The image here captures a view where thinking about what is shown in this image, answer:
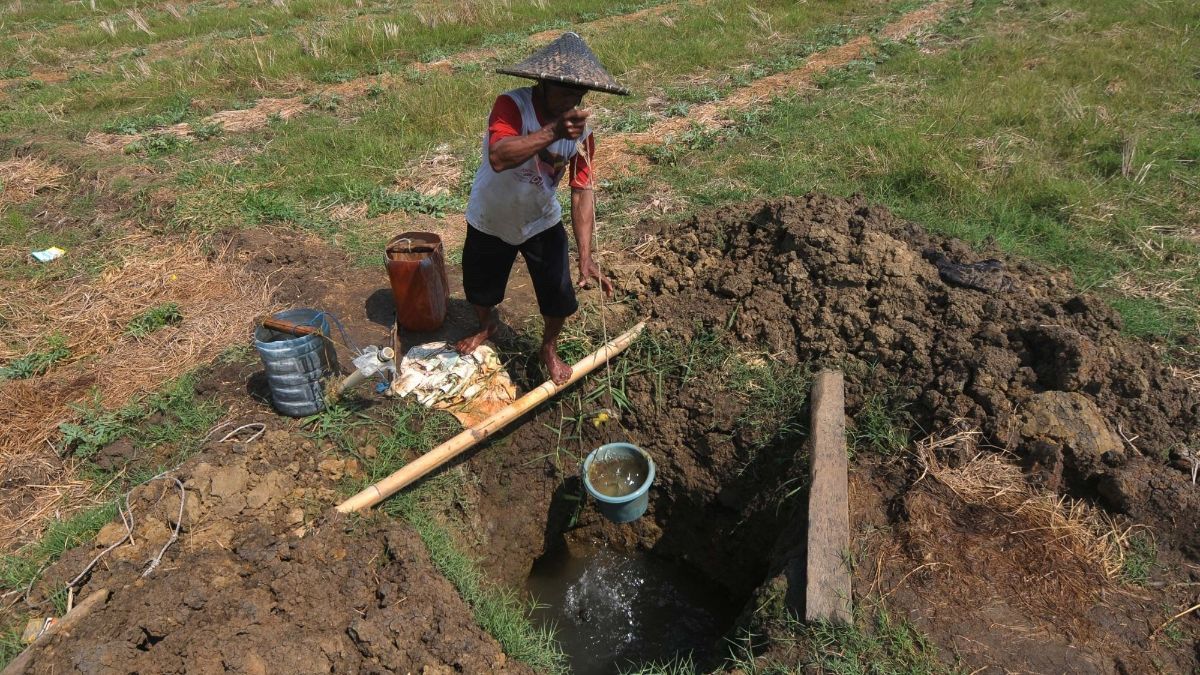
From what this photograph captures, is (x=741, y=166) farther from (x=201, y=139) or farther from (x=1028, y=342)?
(x=201, y=139)

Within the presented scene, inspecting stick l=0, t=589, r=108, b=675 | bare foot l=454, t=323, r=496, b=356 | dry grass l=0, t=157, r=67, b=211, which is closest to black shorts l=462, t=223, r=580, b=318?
bare foot l=454, t=323, r=496, b=356

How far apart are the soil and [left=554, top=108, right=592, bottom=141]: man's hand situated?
1.65 meters

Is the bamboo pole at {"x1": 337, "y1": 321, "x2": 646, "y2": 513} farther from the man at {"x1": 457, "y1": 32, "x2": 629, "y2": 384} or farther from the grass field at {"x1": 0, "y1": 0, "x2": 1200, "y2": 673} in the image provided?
the grass field at {"x1": 0, "y1": 0, "x2": 1200, "y2": 673}

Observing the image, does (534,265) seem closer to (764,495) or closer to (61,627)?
(764,495)

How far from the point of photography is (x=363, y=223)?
17.7 ft

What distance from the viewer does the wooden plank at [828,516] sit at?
8.15 ft

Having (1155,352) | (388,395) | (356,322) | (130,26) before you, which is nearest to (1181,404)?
(1155,352)

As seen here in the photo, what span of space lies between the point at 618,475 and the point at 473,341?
3.81ft

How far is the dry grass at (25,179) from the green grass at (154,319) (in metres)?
3.18

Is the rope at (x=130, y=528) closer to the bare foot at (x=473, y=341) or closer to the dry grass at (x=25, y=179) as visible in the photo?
the bare foot at (x=473, y=341)

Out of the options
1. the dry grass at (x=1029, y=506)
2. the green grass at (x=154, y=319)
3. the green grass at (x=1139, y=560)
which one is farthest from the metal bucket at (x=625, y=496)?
the green grass at (x=154, y=319)

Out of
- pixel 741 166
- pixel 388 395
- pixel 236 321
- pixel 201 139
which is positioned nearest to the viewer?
pixel 388 395

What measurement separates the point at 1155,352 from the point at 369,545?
3986 millimetres

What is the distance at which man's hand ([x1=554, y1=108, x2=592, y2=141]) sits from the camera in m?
2.45
